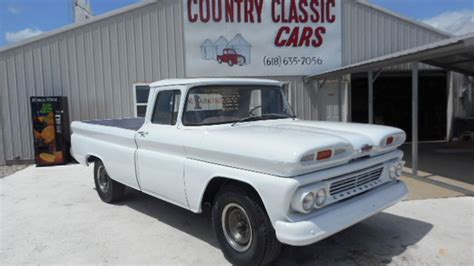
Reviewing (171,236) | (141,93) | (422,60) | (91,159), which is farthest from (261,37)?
(171,236)

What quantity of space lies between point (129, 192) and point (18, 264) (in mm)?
2762

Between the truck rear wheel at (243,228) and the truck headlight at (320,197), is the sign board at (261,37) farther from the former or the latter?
the truck headlight at (320,197)

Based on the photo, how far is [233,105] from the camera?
4.64 metres

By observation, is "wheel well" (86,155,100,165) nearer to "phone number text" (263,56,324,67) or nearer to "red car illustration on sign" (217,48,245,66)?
"red car illustration on sign" (217,48,245,66)

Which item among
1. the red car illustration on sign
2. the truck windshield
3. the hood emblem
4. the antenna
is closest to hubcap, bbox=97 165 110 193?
the truck windshield

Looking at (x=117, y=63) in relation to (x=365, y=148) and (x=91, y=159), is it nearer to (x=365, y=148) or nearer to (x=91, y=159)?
(x=91, y=159)

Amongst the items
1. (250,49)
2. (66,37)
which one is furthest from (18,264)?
(250,49)

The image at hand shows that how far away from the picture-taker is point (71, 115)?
1059 cm

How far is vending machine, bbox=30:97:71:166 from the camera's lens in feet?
32.0

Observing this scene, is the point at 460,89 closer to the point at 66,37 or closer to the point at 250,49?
the point at 250,49

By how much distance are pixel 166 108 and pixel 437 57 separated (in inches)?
212

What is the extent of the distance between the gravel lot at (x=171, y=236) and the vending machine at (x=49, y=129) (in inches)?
141

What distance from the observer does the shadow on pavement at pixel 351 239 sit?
12.6 ft

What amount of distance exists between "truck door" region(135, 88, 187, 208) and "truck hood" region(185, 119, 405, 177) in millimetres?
302
